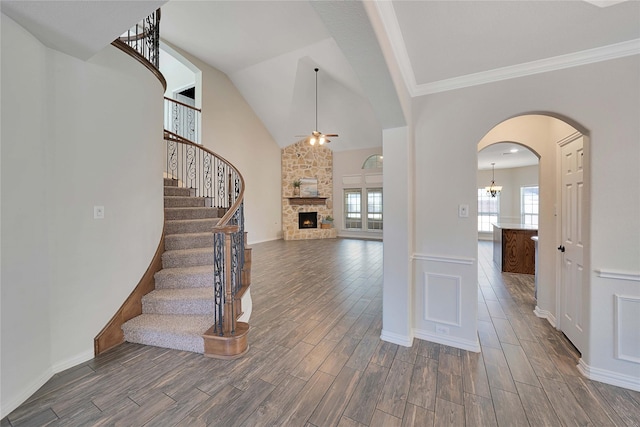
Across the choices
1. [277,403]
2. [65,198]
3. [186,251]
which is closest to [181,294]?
[186,251]

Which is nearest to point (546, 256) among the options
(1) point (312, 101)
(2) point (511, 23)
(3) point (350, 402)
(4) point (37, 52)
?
(2) point (511, 23)

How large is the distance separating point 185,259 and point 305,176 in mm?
7294

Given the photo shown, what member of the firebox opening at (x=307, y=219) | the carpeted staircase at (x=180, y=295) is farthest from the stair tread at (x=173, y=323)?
the firebox opening at (x=307, y=219)

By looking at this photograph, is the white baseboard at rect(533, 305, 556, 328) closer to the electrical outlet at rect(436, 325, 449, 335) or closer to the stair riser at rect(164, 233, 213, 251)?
the electrical outlet at rect(436, 325, 449, 335)

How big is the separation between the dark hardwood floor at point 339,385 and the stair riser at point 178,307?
368 millimetres

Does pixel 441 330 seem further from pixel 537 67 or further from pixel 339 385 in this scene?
pixel 537 67

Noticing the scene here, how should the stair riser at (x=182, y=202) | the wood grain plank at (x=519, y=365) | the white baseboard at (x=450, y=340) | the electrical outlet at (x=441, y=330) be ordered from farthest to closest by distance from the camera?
the stair riser at (x=182, y=202) → the electrical outlet at (x=441, y=330) → the white baseboard at (x=450, y=340) → the wood grain plank at (x=519, y=365)

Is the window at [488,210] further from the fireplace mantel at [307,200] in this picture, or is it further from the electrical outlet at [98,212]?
the electrical outlet at [98,212]

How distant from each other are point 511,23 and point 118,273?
384 centimetres

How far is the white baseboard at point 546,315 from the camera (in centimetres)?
277

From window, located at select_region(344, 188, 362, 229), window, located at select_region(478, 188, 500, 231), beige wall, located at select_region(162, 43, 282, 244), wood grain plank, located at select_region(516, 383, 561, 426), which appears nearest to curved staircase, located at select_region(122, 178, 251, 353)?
wood grain plank, located at select_region(516, 383, 561, 426)

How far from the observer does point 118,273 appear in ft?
7.91

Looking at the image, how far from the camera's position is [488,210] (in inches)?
414

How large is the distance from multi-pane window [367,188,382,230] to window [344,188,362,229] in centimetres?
37
